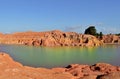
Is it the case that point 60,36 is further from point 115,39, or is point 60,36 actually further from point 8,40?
point 115,39

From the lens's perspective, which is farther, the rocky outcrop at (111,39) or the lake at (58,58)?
the rocky outcrop at (111,39)

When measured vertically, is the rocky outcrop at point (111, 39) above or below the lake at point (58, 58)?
above

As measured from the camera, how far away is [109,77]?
574 inches

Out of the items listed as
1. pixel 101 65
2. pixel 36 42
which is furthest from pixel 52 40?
pixel 101 65

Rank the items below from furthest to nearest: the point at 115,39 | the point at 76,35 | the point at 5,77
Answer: the point at 115,39 → the point at 76,35 → the point at 5,77

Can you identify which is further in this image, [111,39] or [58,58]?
[111,39]

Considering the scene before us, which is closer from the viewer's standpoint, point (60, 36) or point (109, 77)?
point (109, 77)

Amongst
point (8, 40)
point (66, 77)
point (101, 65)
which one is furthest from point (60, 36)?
point (66, 77)

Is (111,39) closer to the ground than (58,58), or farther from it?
farther from it

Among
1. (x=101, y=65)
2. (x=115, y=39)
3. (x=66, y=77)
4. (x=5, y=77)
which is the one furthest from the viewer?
(x=115, y=39)

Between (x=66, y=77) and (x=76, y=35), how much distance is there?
3569 inches

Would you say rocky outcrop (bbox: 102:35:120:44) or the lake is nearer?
the lake

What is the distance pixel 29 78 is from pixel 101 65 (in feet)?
45.5

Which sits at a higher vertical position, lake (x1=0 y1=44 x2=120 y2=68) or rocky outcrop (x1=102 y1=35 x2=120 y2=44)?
rocky outcrop (x1=102 y1=35 x2=120 y2=44)
